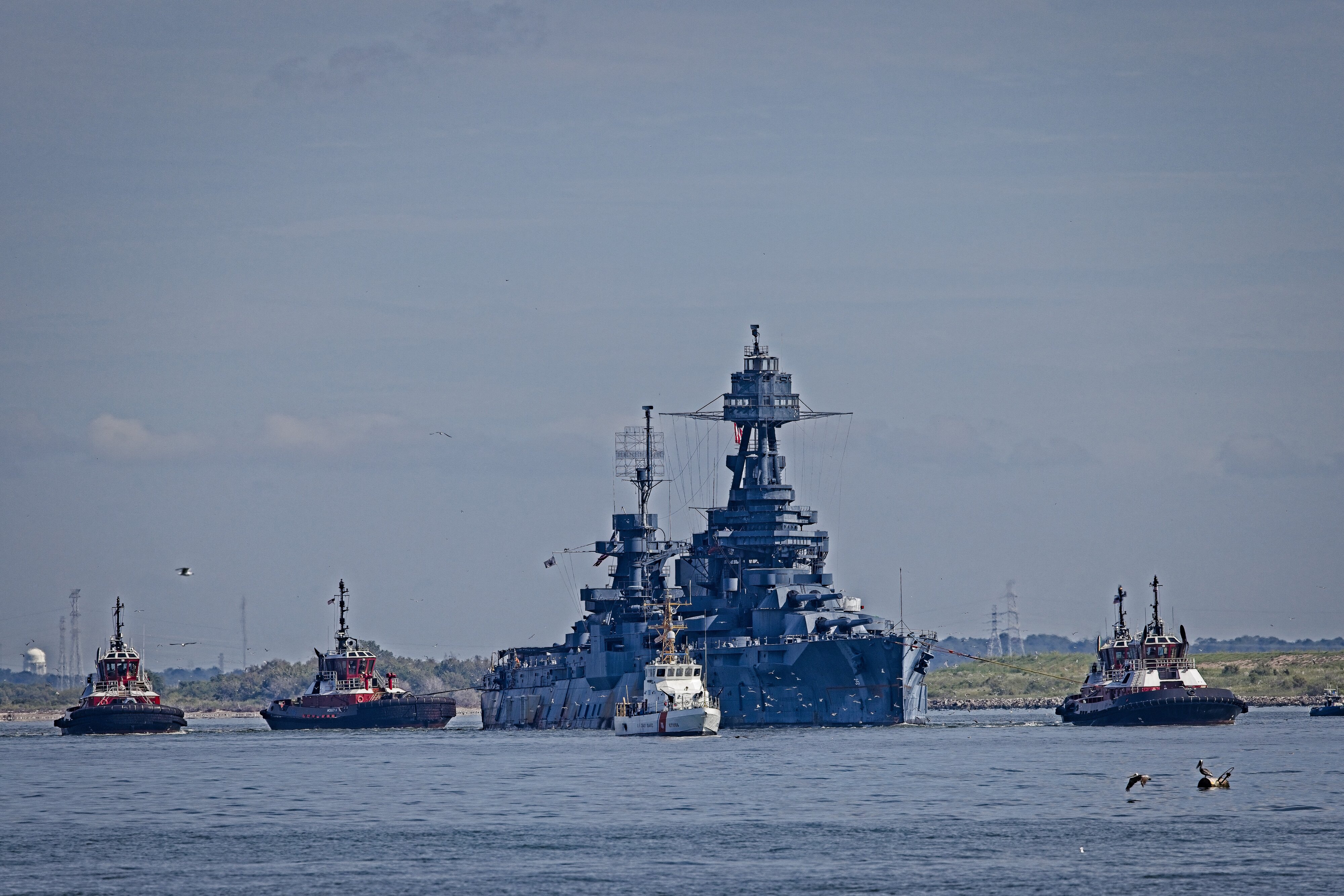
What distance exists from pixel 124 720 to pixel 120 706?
3.47ft

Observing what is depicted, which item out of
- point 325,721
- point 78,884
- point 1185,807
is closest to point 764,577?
point 325,721

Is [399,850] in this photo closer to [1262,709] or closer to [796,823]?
[796,823]

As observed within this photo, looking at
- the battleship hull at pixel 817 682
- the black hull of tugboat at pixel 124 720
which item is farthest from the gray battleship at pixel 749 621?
the black hull of tugboat at pixel 124 720

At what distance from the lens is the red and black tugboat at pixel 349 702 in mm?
142000

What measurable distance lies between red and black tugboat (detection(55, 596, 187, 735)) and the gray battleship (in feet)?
92.2

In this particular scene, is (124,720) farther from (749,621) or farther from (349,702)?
(749,621)

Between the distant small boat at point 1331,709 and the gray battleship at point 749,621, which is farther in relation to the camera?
the distant small boat at point 1331,709

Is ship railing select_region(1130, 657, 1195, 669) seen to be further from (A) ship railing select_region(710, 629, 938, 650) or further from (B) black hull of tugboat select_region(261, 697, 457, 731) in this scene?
(B) black hull of tugboat select_region(261, 697, 457, 731)

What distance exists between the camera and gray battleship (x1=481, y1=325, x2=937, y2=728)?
373 feet

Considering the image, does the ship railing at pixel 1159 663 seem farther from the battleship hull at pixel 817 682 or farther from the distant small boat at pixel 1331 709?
the distant small boat at pixel 1331 709

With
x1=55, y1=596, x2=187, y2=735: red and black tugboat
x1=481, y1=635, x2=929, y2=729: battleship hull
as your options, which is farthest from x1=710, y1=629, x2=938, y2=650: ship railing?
x1=55, y1=596, x2=187, y2=735: red and black tugboat

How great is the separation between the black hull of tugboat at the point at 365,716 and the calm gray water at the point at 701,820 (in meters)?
39.0

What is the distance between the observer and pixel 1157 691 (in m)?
115

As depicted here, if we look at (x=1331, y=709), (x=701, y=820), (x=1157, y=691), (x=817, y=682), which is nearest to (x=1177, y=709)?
(x=1157, y=691)
